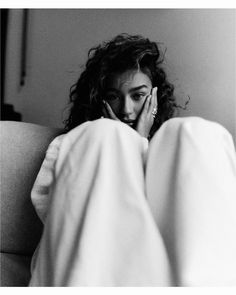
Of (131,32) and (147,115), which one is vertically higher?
(131,32)

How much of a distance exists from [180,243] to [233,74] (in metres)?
0.98

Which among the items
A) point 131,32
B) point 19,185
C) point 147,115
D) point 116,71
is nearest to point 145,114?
point 147,115

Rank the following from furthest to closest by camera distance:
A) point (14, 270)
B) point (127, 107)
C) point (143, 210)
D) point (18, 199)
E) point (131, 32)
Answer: point (131, 32) < point (127, 107) < point (18, 199) < point (14, 270) < point (143, 210)

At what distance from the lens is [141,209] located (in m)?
0.72

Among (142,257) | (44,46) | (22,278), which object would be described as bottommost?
(22,278)

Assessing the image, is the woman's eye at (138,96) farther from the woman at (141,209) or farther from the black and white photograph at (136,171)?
the woman at (141,209)

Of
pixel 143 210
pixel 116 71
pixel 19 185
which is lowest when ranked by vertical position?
pixel 19 185

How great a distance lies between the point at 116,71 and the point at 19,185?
470mm

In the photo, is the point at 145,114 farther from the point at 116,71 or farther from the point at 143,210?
the point at 143,210

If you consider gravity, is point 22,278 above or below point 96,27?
below

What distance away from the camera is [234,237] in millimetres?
705

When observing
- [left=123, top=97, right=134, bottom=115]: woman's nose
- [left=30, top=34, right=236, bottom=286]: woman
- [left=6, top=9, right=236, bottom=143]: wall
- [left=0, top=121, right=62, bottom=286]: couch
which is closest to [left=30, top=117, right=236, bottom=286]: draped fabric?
[left=30, top=34, right=236, bottom=286]: woman

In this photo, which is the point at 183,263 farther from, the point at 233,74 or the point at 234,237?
the point at 233,74

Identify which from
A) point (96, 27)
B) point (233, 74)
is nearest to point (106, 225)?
point (233, 74)
